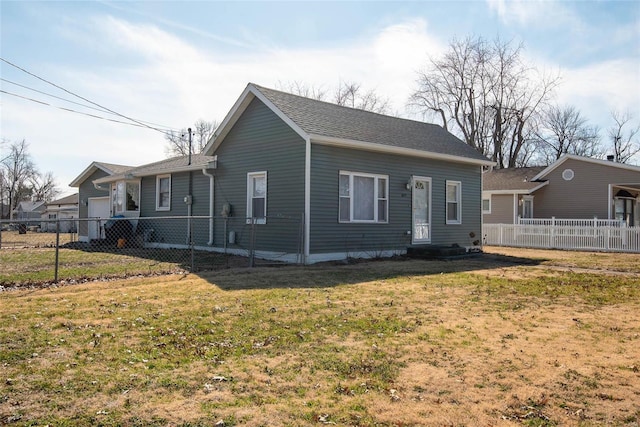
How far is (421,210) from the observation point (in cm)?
1620

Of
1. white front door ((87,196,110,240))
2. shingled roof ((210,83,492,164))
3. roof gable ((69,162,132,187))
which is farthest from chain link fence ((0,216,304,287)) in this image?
roof gable ((69,162,132,187))

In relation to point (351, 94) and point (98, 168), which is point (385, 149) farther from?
point (351, 94)

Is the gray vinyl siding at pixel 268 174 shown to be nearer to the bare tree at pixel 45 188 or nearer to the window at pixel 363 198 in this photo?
the window at pixel 363 198

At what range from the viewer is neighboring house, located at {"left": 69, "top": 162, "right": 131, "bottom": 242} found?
935 inches

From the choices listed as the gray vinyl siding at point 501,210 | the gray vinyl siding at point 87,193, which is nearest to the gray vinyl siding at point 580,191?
the gray vinyl siding at point 501,210

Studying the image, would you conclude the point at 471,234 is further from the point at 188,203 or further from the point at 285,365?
the point at 285,365

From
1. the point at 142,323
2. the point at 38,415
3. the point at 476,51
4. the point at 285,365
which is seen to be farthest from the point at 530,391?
the point at 476,51

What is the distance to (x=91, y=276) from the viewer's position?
32.4 ft

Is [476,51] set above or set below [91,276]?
above

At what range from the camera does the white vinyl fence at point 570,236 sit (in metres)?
19.1

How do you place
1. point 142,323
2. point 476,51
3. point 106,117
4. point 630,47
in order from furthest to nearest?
point 476,51 < point 106,117 < point 630,47 < point 142,323

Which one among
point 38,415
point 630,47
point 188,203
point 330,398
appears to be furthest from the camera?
point 630,47

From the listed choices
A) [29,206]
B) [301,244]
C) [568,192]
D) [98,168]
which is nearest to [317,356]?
[301,244]

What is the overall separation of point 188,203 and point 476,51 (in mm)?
30516
